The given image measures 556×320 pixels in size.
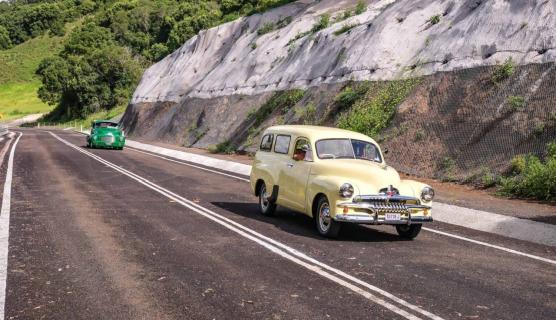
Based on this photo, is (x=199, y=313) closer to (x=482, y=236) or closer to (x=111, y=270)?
(x=111, y=270)

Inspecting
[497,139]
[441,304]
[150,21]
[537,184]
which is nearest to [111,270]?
[441,304]

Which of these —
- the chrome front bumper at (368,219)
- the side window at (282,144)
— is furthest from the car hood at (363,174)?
the side window at (282,144)

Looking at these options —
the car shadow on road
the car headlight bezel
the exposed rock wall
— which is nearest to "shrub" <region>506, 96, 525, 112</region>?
the exposed rock wall

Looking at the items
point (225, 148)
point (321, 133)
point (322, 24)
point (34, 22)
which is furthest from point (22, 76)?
point (321, 133)

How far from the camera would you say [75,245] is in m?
8.66

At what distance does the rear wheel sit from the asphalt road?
0.65ft

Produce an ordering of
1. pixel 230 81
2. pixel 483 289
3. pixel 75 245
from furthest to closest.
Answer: pixel 230 81 → pixel 75 245 → pixel 483 289

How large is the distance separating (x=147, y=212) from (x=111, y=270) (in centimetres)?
472

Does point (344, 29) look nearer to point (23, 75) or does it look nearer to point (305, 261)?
point (305, 261)

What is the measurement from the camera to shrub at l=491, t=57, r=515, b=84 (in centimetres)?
2016

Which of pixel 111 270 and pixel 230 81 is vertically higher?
pixel 230 81

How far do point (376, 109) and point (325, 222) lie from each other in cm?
1523

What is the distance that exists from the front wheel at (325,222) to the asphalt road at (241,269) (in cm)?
22

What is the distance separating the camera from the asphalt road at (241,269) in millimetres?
5859
